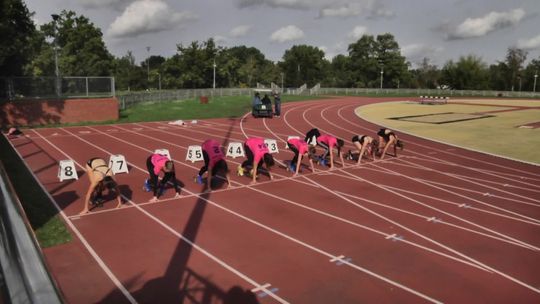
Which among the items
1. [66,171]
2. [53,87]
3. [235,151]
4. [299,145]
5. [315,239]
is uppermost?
[53,87]

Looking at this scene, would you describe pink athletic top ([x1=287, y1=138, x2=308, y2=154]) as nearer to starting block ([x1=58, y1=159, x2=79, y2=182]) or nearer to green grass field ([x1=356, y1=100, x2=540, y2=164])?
starting block ([x1=58, y1=159, x2=79, y2=182])

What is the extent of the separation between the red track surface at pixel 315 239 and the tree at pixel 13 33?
1460 centimetres

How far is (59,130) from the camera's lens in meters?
22.7

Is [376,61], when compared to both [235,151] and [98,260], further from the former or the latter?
[98,260]

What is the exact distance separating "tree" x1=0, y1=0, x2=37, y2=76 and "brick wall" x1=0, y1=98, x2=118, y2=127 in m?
2.94

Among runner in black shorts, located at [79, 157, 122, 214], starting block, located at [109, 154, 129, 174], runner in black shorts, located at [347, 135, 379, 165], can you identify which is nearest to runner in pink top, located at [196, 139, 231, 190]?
runner in black shorts, located at [79, 157, 122, 214]

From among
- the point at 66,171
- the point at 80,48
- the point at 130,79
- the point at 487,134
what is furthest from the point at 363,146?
the point at 130,79

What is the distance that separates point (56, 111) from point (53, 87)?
163 centimetres

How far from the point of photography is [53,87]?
25.8m

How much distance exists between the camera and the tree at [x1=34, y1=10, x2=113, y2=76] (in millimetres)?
65363

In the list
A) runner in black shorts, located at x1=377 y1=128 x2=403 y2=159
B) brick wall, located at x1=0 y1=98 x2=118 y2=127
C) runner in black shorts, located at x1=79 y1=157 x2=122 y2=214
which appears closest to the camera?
runner in black shorts, located at x1=79 y1=157 x2=122 y2=214

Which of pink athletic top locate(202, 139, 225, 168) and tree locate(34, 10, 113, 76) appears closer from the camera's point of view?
pink athletic top locate(202, 139, 225, 168)

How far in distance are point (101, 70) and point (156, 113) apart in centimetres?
4271

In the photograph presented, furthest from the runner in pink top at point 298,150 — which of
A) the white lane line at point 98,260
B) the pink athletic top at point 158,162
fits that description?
the white lane line at point 98,260
